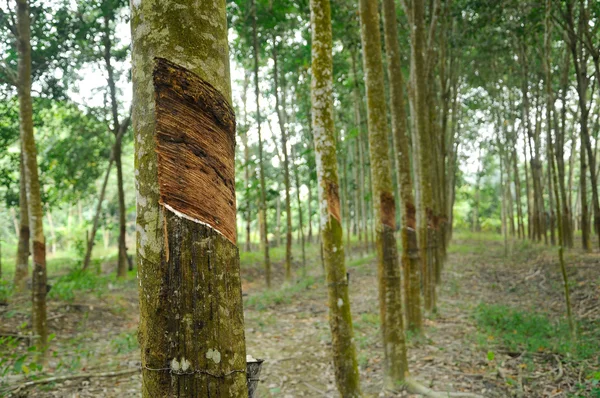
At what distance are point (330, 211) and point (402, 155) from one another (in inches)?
103

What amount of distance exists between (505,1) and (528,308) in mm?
7271

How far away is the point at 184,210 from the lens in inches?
50.2

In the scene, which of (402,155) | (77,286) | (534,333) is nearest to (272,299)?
(77,286)

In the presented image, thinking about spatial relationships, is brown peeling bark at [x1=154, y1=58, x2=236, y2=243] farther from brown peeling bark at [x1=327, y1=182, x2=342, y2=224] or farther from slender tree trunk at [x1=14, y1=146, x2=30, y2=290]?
slender tree trunk at [x1=14, y1=146, x2=30, y2=290]

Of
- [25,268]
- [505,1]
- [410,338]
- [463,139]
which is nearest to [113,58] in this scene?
[25,268]

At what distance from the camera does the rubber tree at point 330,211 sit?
14.0 ft

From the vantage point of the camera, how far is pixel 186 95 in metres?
1.31

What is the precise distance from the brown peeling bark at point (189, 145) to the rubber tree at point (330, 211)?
3043mm

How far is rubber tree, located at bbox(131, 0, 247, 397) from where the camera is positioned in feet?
4.06

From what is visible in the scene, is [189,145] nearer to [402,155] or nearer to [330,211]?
[330,211]

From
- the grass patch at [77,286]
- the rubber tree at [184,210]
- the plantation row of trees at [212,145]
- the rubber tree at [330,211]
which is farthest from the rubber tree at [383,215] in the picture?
the grass patch at [77,286]

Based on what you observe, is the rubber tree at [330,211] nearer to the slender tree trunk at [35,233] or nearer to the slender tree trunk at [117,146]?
the slender tree trunk at [35,233]

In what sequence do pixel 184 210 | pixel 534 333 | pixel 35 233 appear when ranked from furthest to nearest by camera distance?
pixel 534 333 < pixel 35 233 < pixel 184 210

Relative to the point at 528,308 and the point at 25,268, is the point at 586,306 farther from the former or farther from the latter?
the point at 25,268
